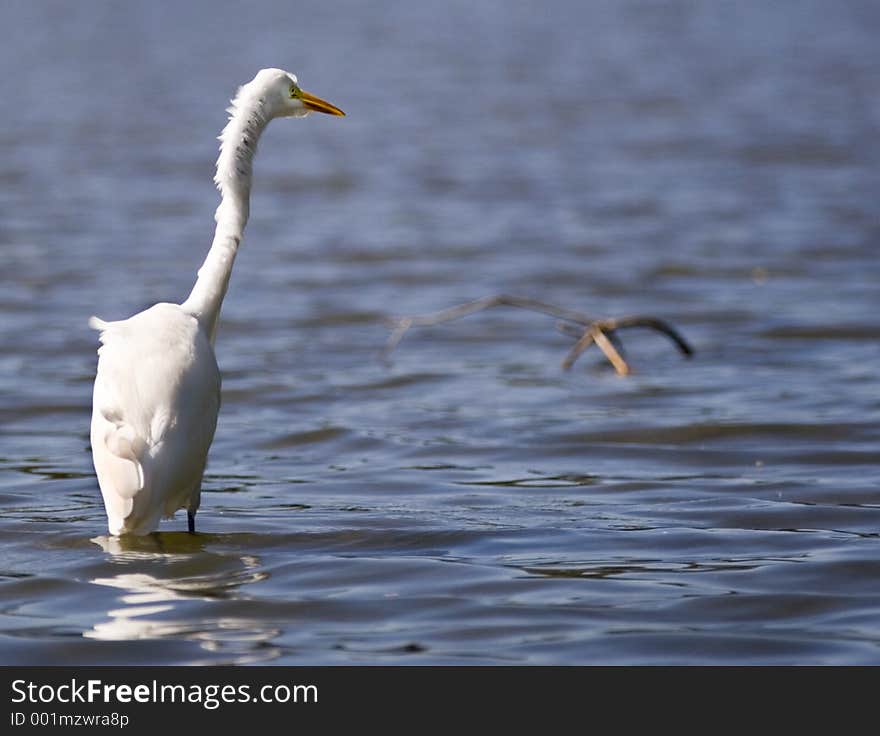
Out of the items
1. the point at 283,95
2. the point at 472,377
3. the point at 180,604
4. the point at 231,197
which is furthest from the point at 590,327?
the point at 180,604

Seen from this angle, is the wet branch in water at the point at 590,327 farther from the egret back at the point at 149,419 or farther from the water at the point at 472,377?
the egret back at the point at 149,419

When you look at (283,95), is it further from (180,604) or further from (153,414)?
(180,604)

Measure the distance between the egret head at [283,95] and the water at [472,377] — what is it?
1.78 metres

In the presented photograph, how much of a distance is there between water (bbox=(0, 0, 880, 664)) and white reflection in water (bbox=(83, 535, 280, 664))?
0.02m

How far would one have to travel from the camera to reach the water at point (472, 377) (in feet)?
19.9

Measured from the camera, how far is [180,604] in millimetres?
6129

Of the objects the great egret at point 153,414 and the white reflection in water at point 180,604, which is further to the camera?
the great egret at point 153,414

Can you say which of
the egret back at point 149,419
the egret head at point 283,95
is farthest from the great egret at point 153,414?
the egret head at point 283,95

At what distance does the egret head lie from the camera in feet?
24.9

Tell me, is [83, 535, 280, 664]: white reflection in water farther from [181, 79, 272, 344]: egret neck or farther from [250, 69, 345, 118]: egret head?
[250, 69, 345, 118]: egret head

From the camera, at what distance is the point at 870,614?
5949mm
